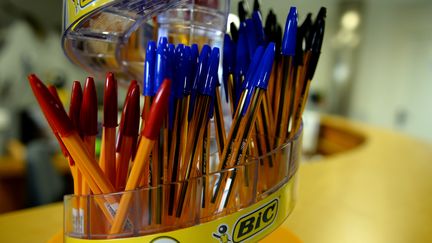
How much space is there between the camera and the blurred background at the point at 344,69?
2.05 metres

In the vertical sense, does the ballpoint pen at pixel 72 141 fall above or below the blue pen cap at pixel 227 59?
below

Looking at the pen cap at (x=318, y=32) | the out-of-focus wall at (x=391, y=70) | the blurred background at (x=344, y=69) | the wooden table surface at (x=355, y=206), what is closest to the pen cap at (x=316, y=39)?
the pen cap at (x=318, y=32)

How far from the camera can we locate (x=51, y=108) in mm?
213

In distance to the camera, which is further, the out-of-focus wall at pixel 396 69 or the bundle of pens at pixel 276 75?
the out-of-focus wall at pixel 396 69

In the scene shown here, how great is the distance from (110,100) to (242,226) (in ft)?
0.42

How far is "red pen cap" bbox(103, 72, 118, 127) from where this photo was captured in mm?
243

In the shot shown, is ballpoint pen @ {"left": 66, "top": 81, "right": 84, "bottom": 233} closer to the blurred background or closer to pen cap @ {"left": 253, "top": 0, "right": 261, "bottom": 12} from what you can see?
pen cap @ {"left": 253, "top": 0, "right": 261, "bottom": 12}

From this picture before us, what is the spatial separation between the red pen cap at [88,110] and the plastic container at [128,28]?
0.20 feet

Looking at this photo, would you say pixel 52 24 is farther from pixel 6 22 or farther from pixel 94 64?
pixel 94 64

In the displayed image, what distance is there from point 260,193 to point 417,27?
3150mm

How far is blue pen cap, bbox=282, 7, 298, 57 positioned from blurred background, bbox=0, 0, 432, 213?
1507 mm

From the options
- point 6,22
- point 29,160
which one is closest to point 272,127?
point 29,160

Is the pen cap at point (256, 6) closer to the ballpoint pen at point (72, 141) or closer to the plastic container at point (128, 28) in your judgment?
the plastic container at point (128, 28)

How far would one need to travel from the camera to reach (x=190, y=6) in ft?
1.13
